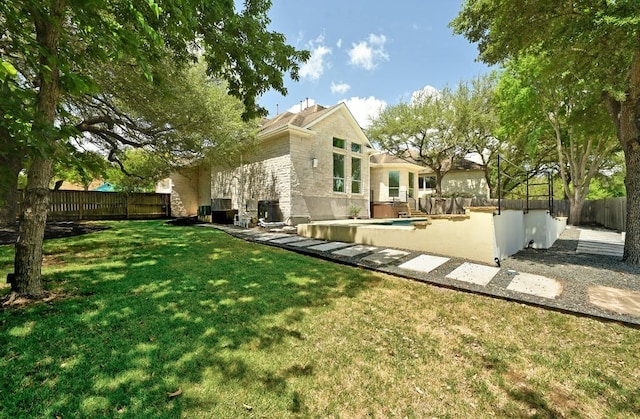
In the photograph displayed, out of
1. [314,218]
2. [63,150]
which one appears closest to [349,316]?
[63,150]

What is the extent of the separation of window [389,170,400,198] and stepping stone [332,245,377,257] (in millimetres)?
14257

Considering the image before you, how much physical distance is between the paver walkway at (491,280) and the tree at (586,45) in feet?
8.26

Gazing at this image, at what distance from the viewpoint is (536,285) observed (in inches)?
159

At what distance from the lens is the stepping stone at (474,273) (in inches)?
168

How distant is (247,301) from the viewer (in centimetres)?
336

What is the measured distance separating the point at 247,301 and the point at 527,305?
3.56 meters

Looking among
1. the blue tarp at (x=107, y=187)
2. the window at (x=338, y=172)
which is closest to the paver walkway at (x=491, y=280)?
the window at (x=338, y=172)

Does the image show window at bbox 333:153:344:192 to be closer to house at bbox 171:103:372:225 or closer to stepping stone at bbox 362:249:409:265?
house at bbox 171:103:372:225

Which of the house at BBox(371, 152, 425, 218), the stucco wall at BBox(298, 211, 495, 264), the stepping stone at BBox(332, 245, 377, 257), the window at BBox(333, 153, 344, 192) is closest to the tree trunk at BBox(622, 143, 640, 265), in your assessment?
the stucco wall at BBox(298, 211, 495, 264)

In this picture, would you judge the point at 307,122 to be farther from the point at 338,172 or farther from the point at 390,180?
the point at 390,180

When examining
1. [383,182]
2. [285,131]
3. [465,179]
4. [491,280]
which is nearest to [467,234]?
[491,280]

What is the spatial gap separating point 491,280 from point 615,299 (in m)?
1.36

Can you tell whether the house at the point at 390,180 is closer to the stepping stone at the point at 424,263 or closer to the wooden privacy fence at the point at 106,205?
the stepping stone at the point at 424,263

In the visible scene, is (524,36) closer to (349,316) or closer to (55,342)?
(349,316)
